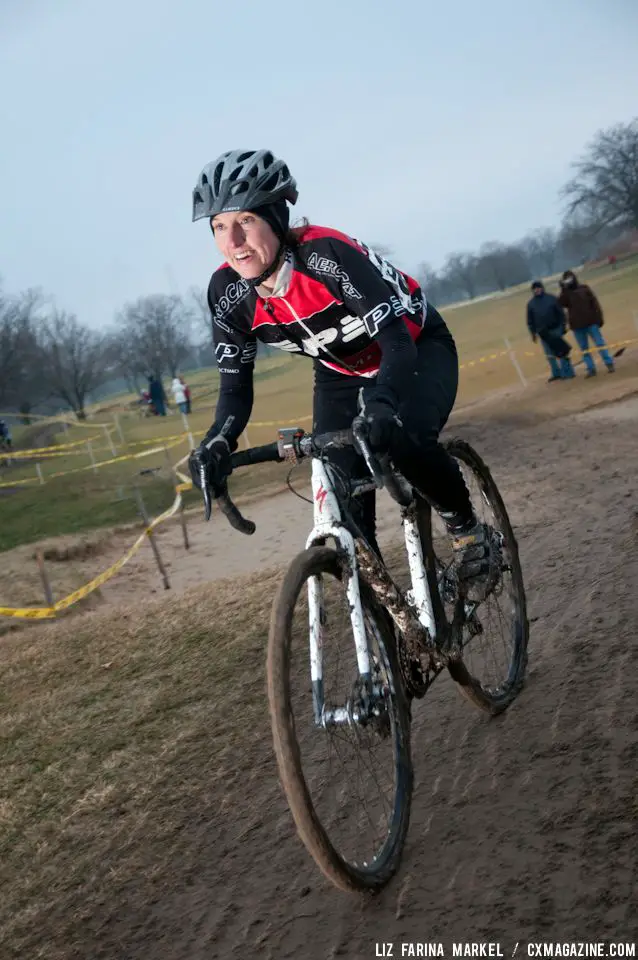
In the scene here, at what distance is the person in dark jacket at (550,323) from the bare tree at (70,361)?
36.7m

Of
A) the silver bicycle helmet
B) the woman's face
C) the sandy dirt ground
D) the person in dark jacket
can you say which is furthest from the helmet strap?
the person in dark jacket

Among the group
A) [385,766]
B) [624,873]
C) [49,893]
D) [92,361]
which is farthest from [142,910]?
[92,361]

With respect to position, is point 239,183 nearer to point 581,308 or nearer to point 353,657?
point 353,657

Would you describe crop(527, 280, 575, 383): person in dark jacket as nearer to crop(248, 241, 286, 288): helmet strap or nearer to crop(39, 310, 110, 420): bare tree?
crop(248, 241, 286, 288): helmet strap

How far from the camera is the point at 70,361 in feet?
206

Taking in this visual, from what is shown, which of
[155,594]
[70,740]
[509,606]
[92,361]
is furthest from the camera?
[92,361]

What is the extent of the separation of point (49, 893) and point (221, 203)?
9.33 feet

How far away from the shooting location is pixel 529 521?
336 inches

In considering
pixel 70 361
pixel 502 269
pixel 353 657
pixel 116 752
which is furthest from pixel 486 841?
pixel 502 269

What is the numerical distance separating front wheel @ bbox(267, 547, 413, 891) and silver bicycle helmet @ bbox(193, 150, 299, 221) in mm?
1340

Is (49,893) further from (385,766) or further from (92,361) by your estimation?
(92,361)

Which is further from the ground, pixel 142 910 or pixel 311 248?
pixel 311 248

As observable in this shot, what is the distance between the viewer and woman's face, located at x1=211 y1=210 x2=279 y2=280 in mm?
3635

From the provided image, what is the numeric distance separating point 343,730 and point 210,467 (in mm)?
1031
